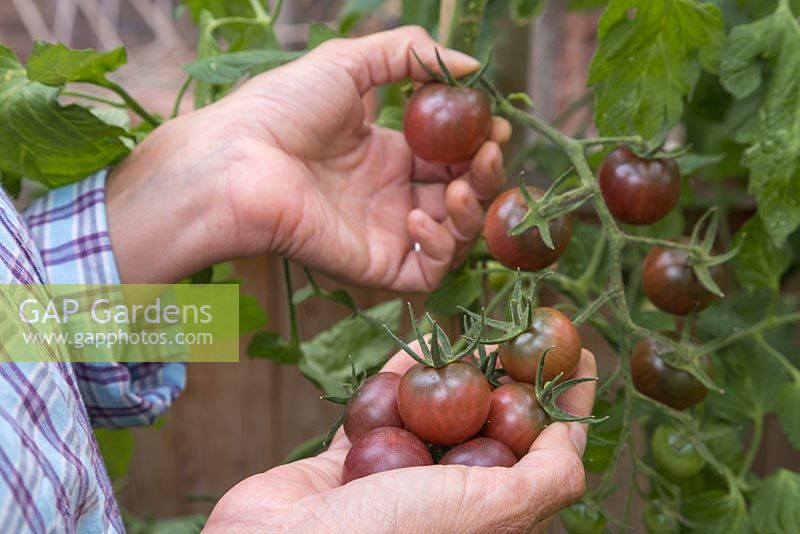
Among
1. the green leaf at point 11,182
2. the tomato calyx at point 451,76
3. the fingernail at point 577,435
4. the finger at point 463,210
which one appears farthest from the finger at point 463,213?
the green leaf at point 11,182

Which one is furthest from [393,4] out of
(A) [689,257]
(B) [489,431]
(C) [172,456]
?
(B) [489,431]

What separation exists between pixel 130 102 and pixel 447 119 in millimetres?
349

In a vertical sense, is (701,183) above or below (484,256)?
below

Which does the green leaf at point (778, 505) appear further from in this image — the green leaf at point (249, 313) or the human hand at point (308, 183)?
the green leaf at point (249, 313)

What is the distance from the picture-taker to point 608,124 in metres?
0.87

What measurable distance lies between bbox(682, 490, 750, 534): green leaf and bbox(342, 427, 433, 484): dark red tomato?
442 millimetres

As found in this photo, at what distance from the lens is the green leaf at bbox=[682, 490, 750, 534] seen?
931mm

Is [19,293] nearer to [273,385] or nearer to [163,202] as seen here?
[163,202]

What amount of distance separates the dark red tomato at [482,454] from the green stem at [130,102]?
0.53 metres

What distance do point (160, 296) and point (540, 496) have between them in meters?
0.52

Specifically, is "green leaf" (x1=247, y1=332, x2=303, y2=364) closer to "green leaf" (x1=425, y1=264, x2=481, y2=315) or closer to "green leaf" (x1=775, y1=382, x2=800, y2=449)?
"green leaf" (x1=425, y1=264, x2=481, y2=315)

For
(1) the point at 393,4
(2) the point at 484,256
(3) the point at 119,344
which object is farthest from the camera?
(1) the point at 393,4

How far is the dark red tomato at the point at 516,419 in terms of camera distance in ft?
2.09

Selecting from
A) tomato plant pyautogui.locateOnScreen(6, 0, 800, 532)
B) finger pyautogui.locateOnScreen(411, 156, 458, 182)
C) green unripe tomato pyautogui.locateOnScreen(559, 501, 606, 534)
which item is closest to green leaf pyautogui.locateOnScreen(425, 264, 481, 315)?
tomato plant pyautogui.locateOnScreen(6, 0, 800, 532)
